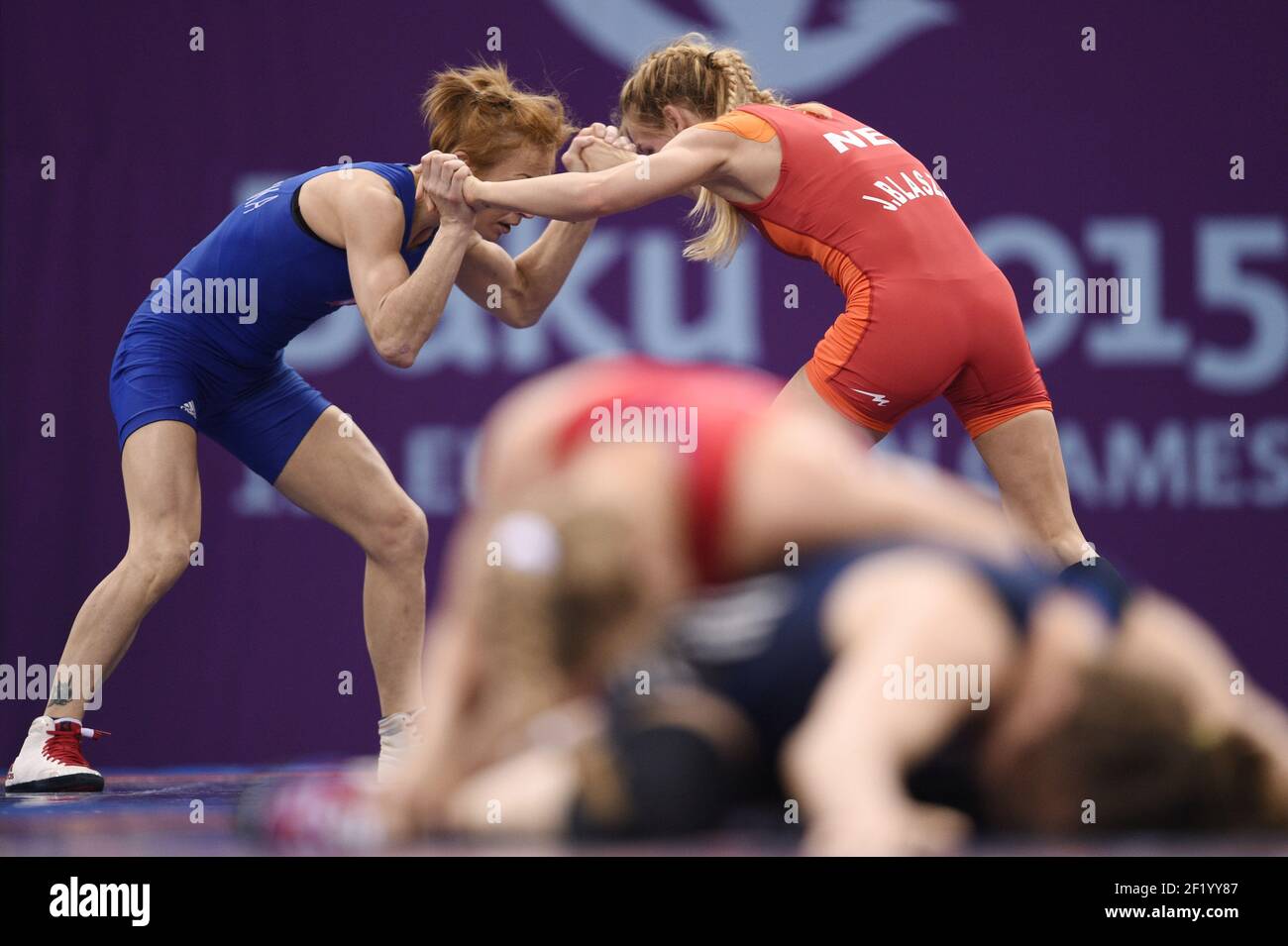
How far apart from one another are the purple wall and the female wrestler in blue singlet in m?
0.85

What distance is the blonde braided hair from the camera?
8.80 ft

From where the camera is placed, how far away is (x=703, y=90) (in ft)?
8.80

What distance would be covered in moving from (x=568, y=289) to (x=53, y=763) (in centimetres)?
173

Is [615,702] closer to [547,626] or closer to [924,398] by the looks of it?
[547,626]

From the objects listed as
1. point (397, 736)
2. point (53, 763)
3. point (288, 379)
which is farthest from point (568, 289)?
point (53, 763)

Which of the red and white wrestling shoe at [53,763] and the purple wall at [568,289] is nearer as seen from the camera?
the red and white wrestling shoe at [53,763]

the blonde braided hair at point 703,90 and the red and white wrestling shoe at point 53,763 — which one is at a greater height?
the blonde braided hair at point 703,90

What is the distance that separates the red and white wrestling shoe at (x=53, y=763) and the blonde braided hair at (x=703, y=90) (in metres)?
1.53

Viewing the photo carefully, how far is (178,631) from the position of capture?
3.70 metres

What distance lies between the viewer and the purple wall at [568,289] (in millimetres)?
3666

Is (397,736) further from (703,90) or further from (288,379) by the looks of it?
(703,90)

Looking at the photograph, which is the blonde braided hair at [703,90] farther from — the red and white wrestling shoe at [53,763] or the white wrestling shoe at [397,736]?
the red and white wrestling shoe at [53,763]

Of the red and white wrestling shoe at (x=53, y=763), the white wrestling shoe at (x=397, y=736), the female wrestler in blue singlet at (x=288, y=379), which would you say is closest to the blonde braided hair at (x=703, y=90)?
the female wrestler in blue singlet at (x=288, y=379)

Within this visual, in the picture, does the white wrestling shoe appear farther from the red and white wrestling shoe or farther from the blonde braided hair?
the blonde braided hair
